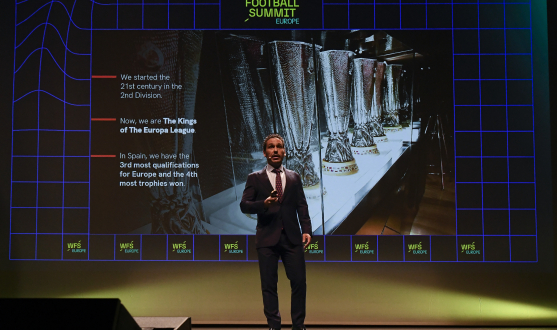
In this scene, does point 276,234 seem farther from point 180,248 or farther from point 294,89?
point 294,89

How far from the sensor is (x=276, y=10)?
3465 mm

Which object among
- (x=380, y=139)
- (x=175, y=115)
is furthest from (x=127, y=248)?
(x=380, y=139)

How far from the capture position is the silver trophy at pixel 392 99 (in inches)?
134

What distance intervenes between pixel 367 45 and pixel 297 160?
45.4 inches

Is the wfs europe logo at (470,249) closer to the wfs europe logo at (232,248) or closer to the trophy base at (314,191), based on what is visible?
the trophy base at (314,191)

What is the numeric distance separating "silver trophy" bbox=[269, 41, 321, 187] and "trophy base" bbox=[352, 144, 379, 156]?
39cm

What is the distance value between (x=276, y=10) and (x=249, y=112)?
92 cm

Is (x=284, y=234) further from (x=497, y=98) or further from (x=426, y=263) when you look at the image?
(x=497, y=98)

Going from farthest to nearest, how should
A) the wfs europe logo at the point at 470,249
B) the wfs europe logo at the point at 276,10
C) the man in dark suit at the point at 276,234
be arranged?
the wfs europe logo at the point at 276,10 < the wfs europe logo at the point at 470,249 < the man in dark suit at the point at 276,234

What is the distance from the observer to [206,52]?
3428 millimetres

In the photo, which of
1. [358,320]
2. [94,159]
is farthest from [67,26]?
[358,320]

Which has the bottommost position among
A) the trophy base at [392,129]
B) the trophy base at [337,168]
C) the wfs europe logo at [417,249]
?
the wfs europe logo at [417,249]

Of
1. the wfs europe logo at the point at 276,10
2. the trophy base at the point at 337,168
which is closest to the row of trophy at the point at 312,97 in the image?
the trophy base at the point at 337,168

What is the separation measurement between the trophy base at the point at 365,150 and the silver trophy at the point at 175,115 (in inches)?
54.0
